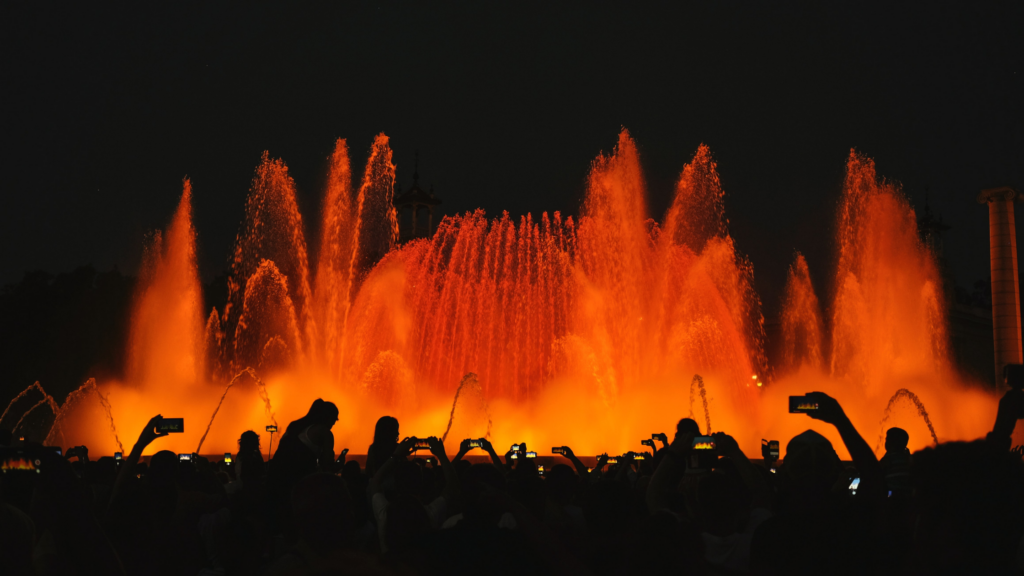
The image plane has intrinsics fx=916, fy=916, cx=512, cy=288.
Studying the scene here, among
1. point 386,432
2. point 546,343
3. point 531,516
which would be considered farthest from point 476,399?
point 531,516

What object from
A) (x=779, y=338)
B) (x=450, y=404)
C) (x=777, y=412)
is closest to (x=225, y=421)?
(x=450, y=404)

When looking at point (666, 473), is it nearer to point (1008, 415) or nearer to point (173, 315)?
point (1008, 415)

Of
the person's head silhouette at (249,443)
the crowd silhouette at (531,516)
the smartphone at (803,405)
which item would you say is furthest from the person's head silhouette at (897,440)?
the person's head silhouette at (249,443)

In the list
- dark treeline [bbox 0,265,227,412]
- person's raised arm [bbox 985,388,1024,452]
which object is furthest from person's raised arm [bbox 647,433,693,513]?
dark treeline [bbox 0,265,227,412]

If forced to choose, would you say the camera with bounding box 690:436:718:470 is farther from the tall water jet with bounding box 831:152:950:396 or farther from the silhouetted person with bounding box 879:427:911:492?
the tall water jet with bounding box 831:152:950:396

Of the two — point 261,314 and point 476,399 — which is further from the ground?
point 261,314

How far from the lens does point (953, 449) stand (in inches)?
125

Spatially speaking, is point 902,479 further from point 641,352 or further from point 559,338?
point 559,338

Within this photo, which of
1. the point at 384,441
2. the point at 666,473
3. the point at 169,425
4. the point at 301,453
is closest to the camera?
the point at 666,473

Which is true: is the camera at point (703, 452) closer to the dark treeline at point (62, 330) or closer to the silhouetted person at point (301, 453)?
the silhouetted person at point (301, 453)

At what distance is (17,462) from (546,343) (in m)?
37.0

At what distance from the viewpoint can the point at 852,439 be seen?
456cm

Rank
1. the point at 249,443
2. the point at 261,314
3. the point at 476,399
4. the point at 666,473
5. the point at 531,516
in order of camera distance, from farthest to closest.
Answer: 1. the point at 261,314
2. the point at 476,399
3. the point at 249,443
4. the point at 666,473
5. the point at 531,516

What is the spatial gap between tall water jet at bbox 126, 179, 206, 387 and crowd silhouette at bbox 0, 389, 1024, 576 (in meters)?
33.1
